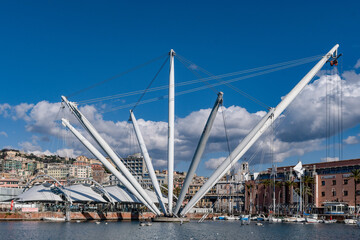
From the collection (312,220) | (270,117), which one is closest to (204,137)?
(270,117)

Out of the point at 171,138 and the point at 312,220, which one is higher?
the point at 171,138

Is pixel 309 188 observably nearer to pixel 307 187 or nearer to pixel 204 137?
pixel 307 187

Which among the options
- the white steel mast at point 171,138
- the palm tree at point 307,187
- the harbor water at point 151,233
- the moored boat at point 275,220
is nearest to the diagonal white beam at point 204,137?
the white steel mast at point 171,138

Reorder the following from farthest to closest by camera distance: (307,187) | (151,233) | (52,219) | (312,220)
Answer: (307,187) → (312,220) → (52,219) → (151,233)

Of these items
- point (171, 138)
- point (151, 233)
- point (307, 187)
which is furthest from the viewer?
point (307, 187)

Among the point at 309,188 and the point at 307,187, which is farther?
the point at 309,188

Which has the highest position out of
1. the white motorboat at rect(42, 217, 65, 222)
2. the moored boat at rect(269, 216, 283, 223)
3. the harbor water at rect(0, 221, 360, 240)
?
the harbor water at rect(0, 221, 360, 240)

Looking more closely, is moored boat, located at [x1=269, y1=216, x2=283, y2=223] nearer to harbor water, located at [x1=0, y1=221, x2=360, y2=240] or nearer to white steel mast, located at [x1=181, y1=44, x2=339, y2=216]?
harbor water, located at [x1=0, y1=221, x2=360, y2=240]

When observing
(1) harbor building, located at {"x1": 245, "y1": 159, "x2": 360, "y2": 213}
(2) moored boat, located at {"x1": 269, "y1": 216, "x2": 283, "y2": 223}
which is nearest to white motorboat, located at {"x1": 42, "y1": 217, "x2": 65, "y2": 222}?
(2) moored boat, located at {"x1": 269, "y1": 216, "x2": 283, "y2": 223}

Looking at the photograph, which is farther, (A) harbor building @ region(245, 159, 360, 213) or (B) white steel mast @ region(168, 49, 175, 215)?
(A) harbor building @ region(245, 159, 360, 213)

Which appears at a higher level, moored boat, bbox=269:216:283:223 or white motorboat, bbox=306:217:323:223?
white motorboat, bbox=306:217:323:223

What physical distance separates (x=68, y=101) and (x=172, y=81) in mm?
19571

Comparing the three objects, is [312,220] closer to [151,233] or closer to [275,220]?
[275,220]

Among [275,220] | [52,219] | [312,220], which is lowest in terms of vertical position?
[275,220]
